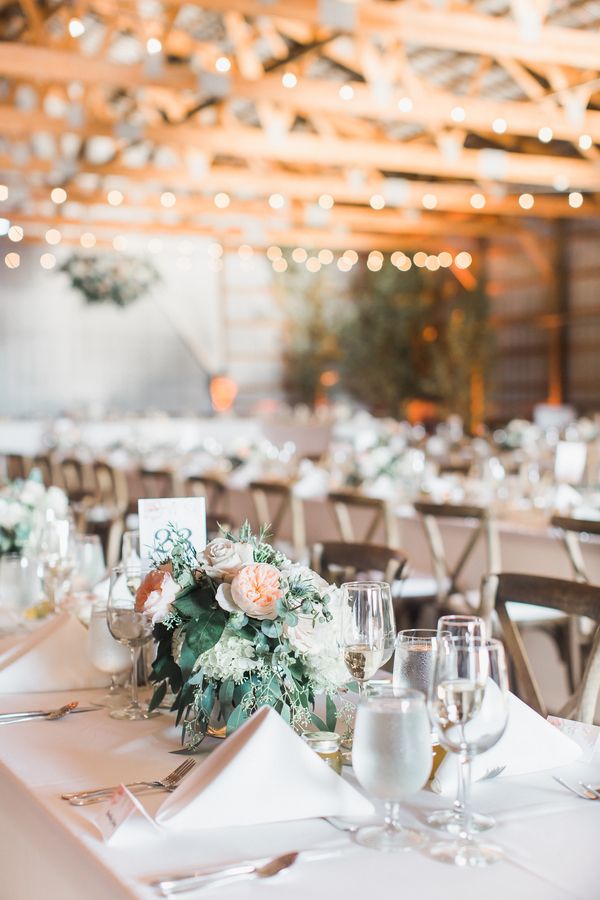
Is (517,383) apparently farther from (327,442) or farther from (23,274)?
(23,274)

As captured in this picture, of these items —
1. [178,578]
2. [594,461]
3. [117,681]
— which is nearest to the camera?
[178,578]

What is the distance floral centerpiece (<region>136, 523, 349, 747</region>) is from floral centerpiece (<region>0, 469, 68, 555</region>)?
58.8 inches

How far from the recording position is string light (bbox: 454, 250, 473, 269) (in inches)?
688

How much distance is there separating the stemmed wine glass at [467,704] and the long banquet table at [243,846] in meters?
0.04

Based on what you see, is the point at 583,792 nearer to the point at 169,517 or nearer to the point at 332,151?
the point at 169,517

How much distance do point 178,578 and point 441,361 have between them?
51.3 feet

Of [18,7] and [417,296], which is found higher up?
[18,7]

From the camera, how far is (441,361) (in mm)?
17094

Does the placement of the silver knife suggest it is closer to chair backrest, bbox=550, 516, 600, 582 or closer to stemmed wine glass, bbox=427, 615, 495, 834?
stemmed wine glass, bbox=427, 615, 495, 834

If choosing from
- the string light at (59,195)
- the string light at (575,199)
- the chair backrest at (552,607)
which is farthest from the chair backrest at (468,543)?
the string light at (575,199)

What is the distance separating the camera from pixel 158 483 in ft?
28.6

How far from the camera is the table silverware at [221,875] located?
48.6 inches

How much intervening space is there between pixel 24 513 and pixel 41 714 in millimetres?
1372

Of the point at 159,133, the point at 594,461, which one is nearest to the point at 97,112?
the point at 159,133
